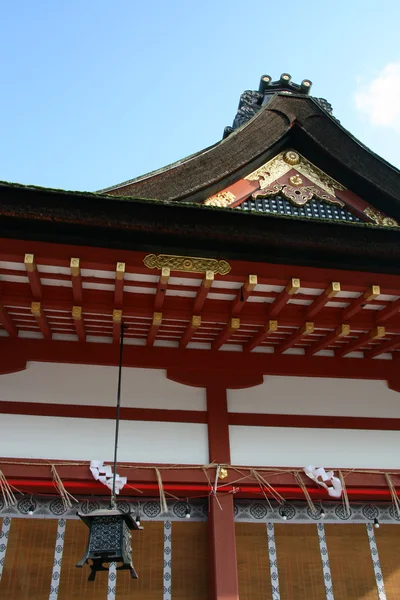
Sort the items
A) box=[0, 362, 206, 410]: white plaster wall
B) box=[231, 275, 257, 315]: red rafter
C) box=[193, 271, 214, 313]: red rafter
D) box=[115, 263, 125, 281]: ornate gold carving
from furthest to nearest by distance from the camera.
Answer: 1. box=[0, 362, 206, 410]: white plaster wall
2. box=[231, 275, 257, 315]: red rafter
3. box=[193, 271, 214, 313]: red rafter
4. box=[115, 263, 125, 281]: ornate gold carving

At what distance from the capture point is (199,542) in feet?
16.6

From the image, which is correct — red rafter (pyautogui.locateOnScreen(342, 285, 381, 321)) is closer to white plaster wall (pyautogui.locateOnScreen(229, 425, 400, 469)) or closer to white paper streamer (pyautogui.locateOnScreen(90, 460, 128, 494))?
white plaster wall (pyautogui.locateOnScreen(229, 425, 400, 469))

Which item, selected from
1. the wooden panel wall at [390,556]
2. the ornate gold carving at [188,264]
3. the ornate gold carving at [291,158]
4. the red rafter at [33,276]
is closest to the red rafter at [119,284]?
the ornate gold carving at [188,264]

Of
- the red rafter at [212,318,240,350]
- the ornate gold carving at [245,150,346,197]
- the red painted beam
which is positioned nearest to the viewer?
the red rafter at [212,318,240,350]

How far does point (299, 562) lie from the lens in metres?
5.12

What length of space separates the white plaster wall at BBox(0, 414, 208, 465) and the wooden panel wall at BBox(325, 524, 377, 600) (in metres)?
1.64

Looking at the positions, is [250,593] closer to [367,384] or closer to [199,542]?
[199,542]

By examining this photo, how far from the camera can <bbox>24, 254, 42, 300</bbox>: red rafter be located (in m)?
4.20

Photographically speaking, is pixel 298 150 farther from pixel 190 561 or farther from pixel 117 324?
pixel 190 561

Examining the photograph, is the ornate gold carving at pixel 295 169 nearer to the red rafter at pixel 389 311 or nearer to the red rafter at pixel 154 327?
the red rafter at pixel 389 311

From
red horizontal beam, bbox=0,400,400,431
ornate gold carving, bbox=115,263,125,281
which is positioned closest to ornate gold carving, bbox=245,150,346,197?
ornate gold carving, bbox=115,263,125,281

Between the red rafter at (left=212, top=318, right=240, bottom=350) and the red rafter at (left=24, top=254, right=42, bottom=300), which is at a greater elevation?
the red rafter at (left=212, top=318, right=240, bottom=350)

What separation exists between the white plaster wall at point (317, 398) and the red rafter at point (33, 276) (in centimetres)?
249

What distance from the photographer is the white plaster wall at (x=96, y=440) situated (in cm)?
513
